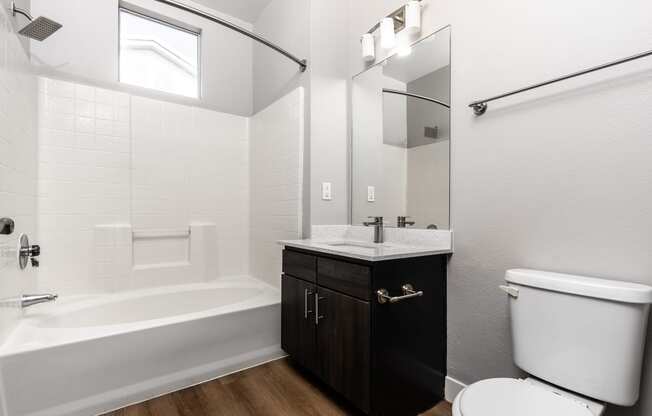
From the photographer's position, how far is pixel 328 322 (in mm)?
1523

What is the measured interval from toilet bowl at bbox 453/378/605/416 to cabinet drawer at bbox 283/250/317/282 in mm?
900

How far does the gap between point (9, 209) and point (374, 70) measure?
2188 millimetres

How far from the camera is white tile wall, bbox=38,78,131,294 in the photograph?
2012 millimetres

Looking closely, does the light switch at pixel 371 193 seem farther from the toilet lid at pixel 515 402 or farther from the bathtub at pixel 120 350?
the toilet lid at pixel 515 402

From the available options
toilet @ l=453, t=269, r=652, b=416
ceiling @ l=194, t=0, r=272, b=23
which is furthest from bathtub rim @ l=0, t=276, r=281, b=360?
ceiling @ l=194, t=0, r=272, b=23

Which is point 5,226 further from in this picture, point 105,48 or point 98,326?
point 105,48

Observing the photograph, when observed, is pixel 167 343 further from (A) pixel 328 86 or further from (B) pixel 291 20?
(B) pixel 291 20

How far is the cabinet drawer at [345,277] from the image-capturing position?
132cm

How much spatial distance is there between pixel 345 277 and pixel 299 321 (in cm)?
52

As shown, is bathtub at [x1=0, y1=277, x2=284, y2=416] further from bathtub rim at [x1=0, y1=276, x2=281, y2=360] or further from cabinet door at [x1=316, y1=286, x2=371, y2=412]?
cabinet door at [x1=316, y1=286, x2=371, y2=412]

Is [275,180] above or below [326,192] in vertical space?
above

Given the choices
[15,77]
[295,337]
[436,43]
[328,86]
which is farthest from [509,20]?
[15,77]

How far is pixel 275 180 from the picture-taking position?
8.06 feet

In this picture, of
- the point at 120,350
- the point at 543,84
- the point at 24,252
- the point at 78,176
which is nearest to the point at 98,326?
the point at 120,350
